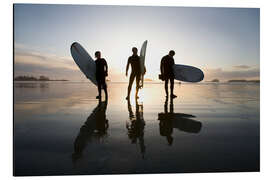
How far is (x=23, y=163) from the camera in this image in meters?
2.61

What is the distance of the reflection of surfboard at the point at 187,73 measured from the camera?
970 centimetres

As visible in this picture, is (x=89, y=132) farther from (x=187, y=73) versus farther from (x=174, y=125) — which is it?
(x=187, y=73)

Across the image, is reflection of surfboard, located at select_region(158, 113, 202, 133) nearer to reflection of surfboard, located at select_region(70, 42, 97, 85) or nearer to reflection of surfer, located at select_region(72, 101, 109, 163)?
reflection of surfer, located at select_region(72, 101, 109, 163)

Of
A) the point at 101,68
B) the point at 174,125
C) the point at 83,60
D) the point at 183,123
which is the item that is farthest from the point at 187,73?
the point at 174,125

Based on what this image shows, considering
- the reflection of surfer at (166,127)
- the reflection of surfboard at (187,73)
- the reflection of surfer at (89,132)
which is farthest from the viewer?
the reflection of surfboard at (187,73)

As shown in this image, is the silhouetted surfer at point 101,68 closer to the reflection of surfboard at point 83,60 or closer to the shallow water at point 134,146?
the reflection of surfboard at point 83,60

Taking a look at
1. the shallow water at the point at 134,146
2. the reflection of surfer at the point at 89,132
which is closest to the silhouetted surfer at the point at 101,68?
the reflection of surfer at the point at 89,132

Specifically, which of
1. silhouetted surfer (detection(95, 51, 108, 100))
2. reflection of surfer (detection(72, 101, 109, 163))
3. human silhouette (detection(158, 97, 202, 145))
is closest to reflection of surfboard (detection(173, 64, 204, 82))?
silhouetted surfer (detection(95, 51, 108, 100))

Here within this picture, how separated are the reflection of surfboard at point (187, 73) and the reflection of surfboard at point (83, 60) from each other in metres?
3.68

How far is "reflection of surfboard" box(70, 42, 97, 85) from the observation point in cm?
783

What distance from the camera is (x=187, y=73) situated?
977 cm

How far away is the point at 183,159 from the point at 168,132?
2.99 ft
